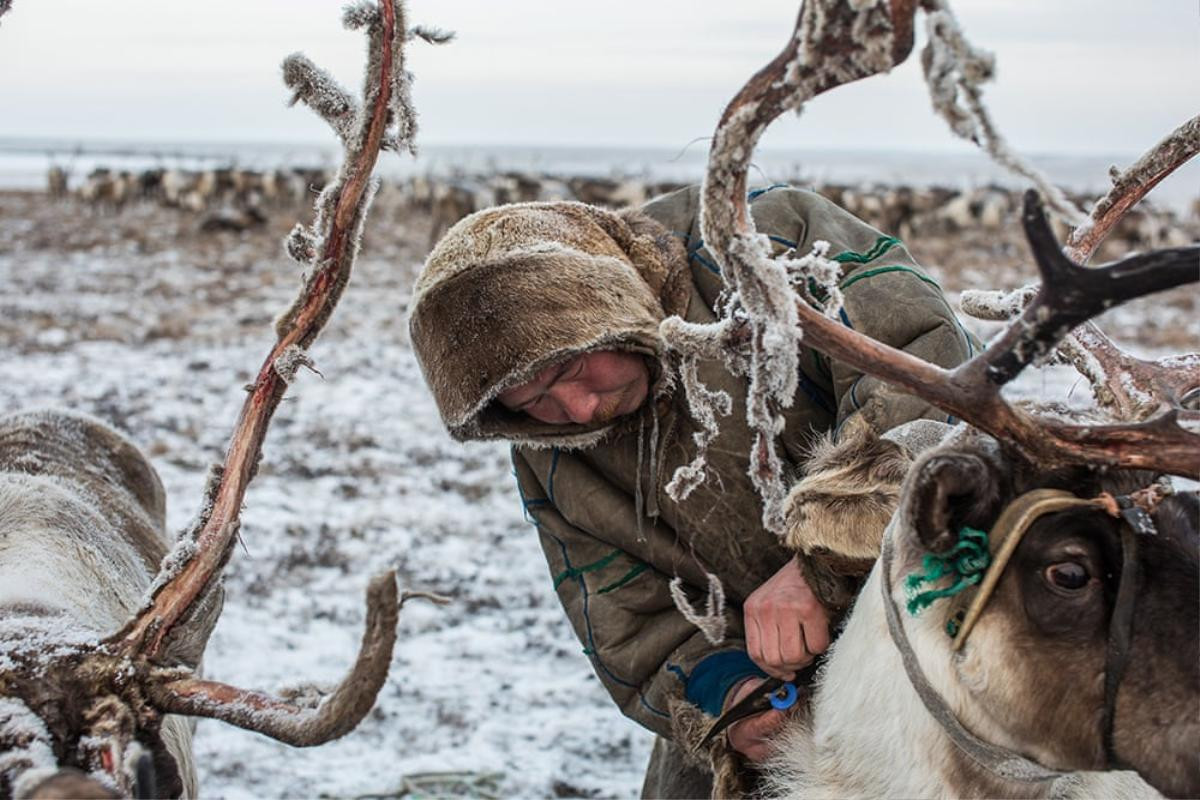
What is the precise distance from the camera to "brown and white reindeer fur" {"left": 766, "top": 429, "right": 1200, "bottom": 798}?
1.46 m

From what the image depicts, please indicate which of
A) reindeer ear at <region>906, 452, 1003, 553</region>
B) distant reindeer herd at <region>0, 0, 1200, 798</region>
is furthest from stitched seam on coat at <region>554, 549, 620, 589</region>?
reindeer ear at <region>906, 452, 1003, 553</region>

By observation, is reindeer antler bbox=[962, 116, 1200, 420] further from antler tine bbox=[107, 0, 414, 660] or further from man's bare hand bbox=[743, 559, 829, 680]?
antler tine bbox=[107, 0, 414, 660]

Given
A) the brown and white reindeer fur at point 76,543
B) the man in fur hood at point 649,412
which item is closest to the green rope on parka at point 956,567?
the man in fur hood at point 649,412

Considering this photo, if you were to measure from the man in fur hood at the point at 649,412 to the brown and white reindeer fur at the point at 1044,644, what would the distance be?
0.44 metres

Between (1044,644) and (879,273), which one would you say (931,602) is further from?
(879,273)

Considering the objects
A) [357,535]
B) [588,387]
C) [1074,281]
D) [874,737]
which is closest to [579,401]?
[588,387]

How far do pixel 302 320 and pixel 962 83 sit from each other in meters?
1.41

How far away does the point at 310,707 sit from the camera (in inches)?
76.0

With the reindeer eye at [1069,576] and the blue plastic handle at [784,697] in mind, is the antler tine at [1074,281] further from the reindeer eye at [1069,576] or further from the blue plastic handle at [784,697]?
the blue plastic handle at [784,697]

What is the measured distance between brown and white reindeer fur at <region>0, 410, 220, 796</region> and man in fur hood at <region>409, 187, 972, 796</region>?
81cm

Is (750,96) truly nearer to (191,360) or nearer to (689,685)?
(689,685)

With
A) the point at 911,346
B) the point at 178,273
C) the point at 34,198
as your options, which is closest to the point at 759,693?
the point at 911,346

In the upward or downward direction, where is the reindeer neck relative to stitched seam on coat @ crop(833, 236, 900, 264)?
downward

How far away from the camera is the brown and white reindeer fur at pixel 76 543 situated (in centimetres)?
201
